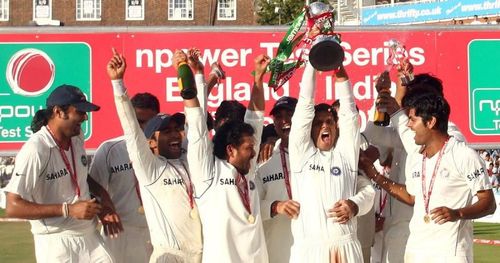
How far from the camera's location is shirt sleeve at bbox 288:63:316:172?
8.40m

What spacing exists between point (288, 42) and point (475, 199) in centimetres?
209

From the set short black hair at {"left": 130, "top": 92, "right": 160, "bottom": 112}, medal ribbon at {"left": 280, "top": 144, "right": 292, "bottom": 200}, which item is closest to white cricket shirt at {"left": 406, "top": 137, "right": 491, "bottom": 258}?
medal ribbon at {"left": 280, "top": 144, "right": 292, "bottom": 200}

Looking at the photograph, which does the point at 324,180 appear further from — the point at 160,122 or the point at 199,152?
the point at 160,122

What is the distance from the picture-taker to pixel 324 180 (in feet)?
27.7

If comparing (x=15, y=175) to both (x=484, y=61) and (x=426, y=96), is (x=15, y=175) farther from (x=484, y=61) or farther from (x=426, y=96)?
(x=484, y=61)

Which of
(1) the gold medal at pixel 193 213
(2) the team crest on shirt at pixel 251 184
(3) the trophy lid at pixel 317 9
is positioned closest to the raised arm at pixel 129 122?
(1) the gold medal at pixel 193 213

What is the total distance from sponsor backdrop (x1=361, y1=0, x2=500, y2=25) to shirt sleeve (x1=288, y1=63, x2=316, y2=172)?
35532 millimetres

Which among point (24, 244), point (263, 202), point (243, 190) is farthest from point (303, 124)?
point (24, 244)

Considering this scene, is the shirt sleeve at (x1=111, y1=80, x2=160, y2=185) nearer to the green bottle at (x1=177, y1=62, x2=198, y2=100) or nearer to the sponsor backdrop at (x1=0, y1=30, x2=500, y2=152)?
the green bottle at (x1=177, y1=62, x2=198, y2=100)

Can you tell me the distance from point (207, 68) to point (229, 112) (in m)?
1.11

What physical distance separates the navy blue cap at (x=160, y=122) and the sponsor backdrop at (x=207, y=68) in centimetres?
174

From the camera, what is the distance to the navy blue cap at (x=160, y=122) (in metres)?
8.86

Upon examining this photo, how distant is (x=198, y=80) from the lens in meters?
8.94

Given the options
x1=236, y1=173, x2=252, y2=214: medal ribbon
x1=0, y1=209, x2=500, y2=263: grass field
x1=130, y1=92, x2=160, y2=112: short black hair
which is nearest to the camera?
x1=236, y1=173, x2=252, y2=214: medal ribbon
